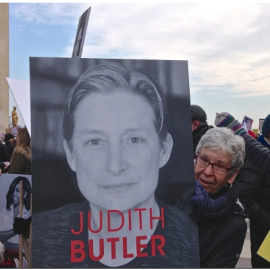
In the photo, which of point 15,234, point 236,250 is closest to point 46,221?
point 15,234

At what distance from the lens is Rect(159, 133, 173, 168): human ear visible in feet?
5.66

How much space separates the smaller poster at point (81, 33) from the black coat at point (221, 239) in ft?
4.54

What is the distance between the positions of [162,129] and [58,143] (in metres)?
0.48

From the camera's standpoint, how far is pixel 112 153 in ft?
5.47

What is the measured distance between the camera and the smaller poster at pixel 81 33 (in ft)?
7.97

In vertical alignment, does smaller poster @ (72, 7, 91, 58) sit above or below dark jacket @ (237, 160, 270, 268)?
above

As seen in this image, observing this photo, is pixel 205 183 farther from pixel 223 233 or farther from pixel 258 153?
pixel 258 153

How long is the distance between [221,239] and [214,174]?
0.31 meters

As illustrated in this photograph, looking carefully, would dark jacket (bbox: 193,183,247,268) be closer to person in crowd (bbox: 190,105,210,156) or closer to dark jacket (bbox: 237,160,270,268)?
dark jacket (bbox: 237,160,270,268)

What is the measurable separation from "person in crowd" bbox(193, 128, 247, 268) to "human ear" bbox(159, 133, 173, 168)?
0.66 ft

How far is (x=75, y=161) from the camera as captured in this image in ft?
5.38

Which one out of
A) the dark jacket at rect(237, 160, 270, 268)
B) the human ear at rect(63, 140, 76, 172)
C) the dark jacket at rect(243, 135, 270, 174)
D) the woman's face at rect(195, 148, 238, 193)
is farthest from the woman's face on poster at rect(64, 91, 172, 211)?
the dark jacket at rect(237, 160, 270, 268)

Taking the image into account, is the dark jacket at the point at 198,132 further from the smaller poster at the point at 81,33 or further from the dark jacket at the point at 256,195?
the smaller poster at the point at 81,33

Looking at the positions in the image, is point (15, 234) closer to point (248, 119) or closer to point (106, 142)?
point (106, 142)
